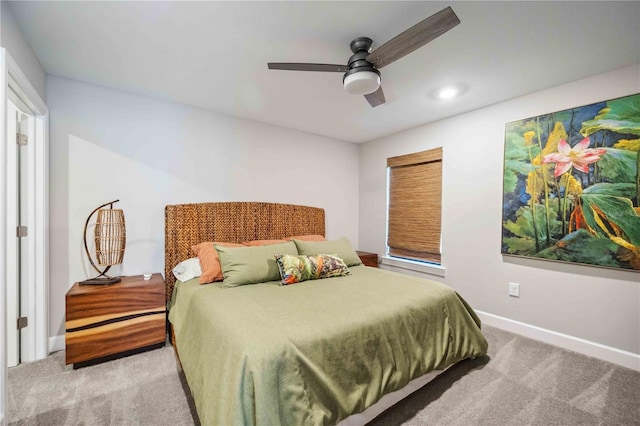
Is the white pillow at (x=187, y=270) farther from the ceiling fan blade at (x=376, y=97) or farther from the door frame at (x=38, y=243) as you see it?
the ceiling fan blade at (x=376, y=97)

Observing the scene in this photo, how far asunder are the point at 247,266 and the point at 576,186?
297 centimetres

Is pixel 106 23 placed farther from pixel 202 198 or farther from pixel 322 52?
pixel 202 198

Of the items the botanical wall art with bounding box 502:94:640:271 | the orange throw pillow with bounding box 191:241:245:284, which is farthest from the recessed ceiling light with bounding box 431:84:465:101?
the orange throw pillow with bounding box 191:241:245:284

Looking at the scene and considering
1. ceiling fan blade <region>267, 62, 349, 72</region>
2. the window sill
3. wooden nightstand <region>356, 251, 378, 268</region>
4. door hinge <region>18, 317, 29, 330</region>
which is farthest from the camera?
wooden nightstand <region>356, 251, 378, 268</region>

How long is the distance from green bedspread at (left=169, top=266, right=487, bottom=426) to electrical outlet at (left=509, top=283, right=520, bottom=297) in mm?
859

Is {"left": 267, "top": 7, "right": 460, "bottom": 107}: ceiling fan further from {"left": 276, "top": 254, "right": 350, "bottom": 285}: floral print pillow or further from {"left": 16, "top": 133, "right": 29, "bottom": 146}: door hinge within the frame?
{"left": 16, "top": 133, "right": 29, "bottom": 146}: door hinge

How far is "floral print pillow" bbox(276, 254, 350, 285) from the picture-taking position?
7.88 ft

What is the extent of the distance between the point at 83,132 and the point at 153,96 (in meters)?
0.71

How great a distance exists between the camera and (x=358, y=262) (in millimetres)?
3129

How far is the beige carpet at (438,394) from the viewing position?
5.43 feet

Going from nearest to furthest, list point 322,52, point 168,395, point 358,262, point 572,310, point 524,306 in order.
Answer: point 168,395 → point 322,52 → point 572,310 → point 524,306 → point 358,262

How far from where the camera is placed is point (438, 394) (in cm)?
188

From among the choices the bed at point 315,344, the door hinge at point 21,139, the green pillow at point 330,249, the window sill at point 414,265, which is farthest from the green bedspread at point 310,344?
the door hinge at point 21,139

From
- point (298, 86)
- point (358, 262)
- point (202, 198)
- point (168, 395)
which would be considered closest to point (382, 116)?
point (298, 86)
